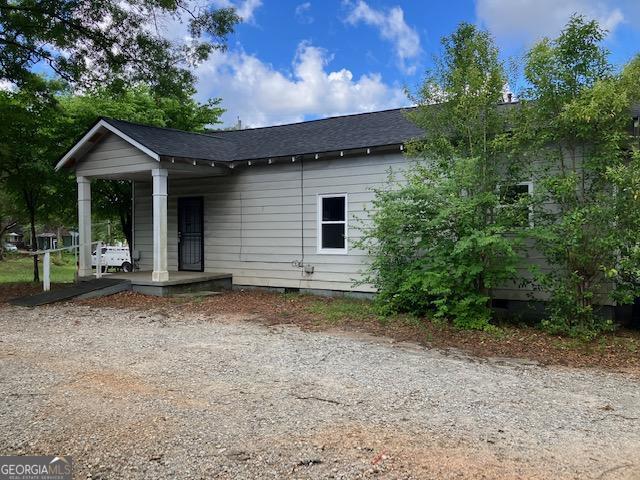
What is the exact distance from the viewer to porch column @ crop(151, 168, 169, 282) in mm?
10672

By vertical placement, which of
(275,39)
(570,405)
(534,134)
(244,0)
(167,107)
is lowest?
(570,405)

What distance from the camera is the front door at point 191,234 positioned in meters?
12.8

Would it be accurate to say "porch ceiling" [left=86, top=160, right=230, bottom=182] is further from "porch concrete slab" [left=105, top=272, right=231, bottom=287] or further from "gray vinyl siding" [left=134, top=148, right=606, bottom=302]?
"porch concrete slab" [left=105, top=272, right=231, bottom=287]

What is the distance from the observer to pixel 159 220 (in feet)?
35.2

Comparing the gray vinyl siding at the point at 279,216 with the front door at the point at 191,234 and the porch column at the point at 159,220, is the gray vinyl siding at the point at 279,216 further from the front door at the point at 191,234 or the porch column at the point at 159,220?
the porch column at the point at 159,220

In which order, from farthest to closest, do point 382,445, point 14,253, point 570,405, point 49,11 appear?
point 14,253 < point 49,11 < point 570,405 < point 382,445

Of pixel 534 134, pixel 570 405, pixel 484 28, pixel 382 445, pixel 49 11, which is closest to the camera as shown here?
pixel 382 445

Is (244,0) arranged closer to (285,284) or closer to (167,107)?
(167,107)

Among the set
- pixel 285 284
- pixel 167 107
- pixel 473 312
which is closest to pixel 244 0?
pixel 167 107

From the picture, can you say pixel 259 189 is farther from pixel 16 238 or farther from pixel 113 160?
pixel 16 238

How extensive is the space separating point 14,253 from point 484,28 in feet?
117

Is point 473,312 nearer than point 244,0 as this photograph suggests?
Yes

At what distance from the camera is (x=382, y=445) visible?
11.1ft

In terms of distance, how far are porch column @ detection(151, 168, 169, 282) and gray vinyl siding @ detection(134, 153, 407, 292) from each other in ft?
6.12
